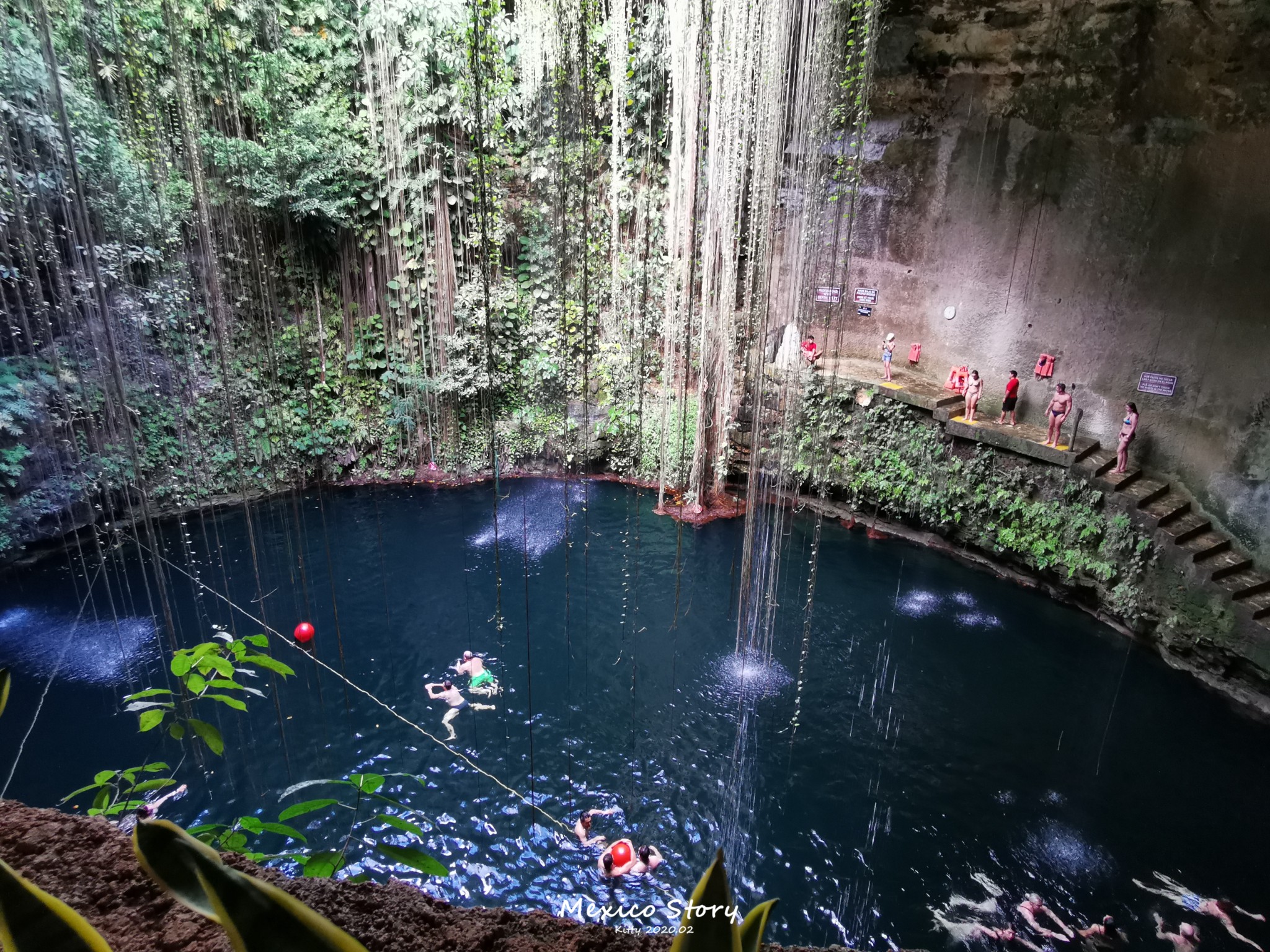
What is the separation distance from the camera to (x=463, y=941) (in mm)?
662

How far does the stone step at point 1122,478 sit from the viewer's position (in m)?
6.20

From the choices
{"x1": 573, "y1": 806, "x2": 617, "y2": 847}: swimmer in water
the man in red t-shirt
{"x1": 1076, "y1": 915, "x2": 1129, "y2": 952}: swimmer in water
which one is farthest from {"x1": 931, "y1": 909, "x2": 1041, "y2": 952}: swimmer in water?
the man in red t-shirt

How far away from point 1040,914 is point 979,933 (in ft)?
1.23

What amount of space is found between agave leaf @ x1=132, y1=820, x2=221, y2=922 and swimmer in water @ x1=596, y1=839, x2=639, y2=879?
11.6 feet

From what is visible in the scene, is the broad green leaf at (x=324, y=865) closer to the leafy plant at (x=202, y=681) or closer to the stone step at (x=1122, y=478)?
the leafy plant at (x=202, y=681)

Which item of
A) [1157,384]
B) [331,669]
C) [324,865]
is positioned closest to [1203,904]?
[1157,384]

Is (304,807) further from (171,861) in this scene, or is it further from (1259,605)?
(1259,605)

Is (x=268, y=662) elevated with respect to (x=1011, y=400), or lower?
elevated

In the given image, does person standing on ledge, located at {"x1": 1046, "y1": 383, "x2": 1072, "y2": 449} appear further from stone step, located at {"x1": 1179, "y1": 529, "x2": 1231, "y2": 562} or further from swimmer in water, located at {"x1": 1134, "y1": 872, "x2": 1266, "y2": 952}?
swimmer in water, located at {"x1": 1134, "y1": 872, "x2": 1266, "y2": 952}

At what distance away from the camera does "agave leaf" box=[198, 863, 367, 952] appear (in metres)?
0.40

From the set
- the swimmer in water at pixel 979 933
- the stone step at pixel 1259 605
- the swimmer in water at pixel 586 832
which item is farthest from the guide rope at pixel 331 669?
the stone step at pixel 1259 605

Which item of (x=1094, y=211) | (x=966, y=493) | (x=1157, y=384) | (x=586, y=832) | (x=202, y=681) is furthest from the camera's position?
(x=966, y=493)

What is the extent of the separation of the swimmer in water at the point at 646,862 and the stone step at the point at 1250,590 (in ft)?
16.6

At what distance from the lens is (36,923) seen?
0.43m
